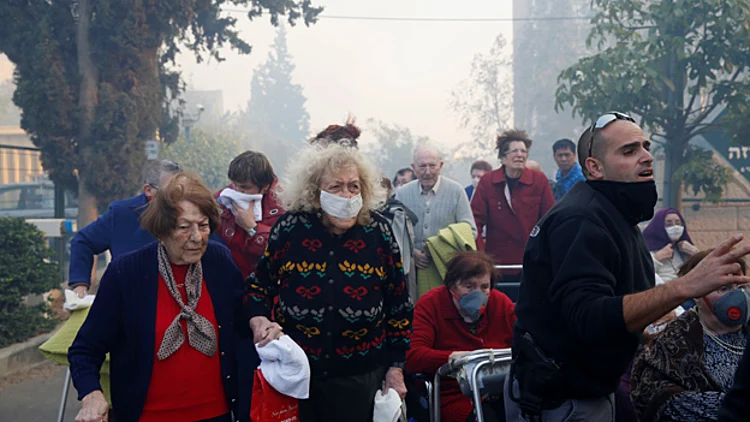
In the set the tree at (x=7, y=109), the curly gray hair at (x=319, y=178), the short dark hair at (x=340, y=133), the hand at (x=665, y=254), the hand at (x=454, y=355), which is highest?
the tree at (x=7, y=109)

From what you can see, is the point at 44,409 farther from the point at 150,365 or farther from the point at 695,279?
the point at 695,279

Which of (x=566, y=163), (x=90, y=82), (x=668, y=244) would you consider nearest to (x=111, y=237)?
(x=668, y=244)

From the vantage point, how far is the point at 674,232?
292 inches

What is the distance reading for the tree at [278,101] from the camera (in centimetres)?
13762

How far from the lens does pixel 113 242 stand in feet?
16.4

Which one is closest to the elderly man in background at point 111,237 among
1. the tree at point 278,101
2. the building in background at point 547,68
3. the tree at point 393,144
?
the building in background at point 547,68

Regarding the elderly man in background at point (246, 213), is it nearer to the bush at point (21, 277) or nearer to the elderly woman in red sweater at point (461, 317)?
the elderly woman in red sweater at point (461, 317)

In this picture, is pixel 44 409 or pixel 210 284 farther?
pixel 44 409

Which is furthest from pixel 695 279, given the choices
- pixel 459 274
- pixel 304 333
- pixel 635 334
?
pixel 459 274

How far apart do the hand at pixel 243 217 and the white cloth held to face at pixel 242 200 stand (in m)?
0.03

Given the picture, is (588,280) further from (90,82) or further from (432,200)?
(90,82)

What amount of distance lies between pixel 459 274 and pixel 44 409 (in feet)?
14.7

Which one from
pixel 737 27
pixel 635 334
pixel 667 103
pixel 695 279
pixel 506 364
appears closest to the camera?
pixel 695 279

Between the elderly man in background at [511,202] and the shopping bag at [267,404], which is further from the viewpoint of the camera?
the elderly man in background at [511,202]
